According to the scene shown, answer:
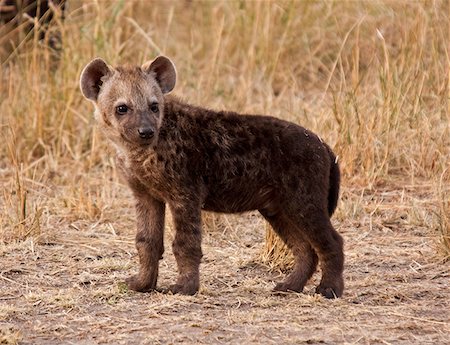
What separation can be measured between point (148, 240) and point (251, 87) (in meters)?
3.84

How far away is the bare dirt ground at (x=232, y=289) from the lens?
475 cm

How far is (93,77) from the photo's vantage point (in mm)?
5508

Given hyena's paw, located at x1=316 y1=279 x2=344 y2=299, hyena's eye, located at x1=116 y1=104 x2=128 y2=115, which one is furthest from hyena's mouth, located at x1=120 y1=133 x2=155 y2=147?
hyena's paw, located at x1=316 y1=279 x2=344 y2=299

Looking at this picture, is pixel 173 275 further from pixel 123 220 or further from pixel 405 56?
pixel 405 56

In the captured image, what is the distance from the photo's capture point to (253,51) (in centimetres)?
940

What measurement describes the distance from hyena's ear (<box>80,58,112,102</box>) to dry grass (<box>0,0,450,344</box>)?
1.04 metres

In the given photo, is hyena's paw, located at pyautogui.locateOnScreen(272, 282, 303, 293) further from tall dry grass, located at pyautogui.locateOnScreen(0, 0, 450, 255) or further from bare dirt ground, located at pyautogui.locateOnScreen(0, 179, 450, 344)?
tall dry grass, located at pyautogui.locateOnScreen(0, 0, 450, 255)

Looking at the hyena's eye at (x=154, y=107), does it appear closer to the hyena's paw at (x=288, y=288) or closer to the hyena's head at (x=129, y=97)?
the hyena's head at (x=129, y=97)

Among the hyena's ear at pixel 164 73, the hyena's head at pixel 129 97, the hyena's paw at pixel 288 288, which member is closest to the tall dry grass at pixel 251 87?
the hyena's paw at pixel 288 288

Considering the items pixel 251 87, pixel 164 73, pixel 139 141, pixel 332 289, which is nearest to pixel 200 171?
pixel 139 141

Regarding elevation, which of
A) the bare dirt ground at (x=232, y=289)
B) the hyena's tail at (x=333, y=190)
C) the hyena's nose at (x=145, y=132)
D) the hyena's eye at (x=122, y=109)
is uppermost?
the hyena's eye at (x=122, y=109)

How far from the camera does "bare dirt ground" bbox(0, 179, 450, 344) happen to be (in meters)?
4.75

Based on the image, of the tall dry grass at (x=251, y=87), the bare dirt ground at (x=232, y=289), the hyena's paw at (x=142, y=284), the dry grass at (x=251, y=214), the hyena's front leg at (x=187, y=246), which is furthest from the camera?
the tall dry grass at (x=251, y=87)

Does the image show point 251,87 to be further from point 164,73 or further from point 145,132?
point 145,132
